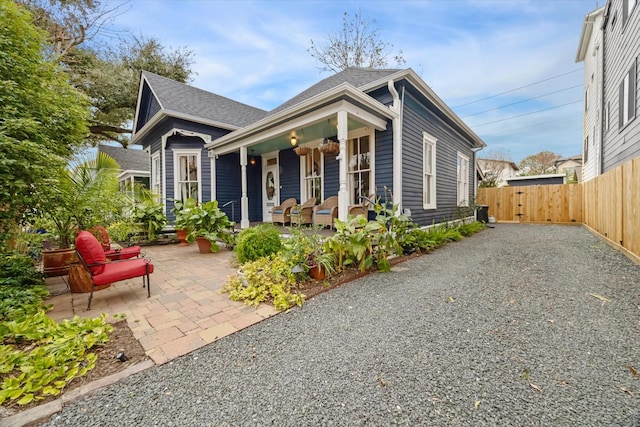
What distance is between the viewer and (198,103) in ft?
30.9

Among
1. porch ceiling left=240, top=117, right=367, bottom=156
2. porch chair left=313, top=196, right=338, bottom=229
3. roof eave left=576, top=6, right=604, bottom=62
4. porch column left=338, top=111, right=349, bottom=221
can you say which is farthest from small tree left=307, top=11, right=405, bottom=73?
porch column left=338, top=111, right=349, bottom=221

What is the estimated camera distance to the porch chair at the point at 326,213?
239 inches

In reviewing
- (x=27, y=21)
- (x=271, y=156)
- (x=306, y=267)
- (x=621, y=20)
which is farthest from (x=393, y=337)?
(x=621, y=20)

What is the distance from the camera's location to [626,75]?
542cm

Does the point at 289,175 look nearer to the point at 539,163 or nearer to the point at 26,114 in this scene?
the point at 26,114

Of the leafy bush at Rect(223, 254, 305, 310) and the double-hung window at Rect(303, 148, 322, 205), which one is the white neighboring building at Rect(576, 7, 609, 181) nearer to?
the double-hung window at Rect(303, 148, 322, 205)

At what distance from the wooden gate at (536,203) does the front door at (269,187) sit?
976 cm

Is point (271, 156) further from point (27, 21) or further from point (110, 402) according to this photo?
point (110, 402)

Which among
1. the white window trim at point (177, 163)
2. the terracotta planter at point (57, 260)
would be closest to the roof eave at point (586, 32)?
the white window trim at point (177, 163)

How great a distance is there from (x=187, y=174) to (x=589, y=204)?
12783 mm

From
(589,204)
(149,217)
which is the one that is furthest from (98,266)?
(589,204)

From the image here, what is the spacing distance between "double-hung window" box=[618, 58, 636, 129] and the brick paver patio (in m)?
7.58

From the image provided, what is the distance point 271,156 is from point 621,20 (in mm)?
9113

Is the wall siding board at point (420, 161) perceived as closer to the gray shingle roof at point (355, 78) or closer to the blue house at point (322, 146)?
the blue house at point (322, 146)
